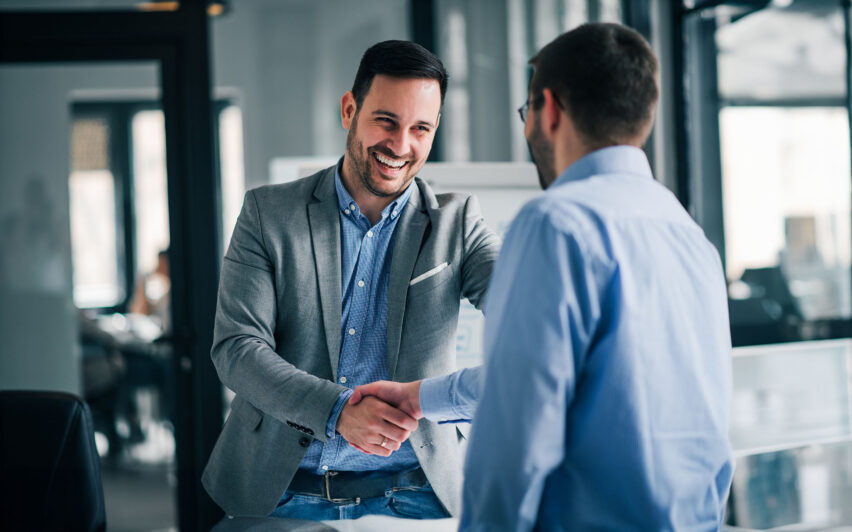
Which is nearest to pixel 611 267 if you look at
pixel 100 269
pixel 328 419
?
pixel 328 419

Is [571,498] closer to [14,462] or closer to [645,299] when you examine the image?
[645,299]

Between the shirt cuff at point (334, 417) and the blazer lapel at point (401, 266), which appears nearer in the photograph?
the shirt cuff at point (334, 417)

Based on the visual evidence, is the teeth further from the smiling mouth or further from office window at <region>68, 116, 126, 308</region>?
office window at <region>68, 116, 126, 308</region>

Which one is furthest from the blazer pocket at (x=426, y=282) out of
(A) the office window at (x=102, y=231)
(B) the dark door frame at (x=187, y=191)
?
(A) the office window at (x=102, y=231)

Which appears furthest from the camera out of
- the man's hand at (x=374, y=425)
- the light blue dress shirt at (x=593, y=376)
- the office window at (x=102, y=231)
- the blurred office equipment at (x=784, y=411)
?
the office window at (x=102, y=231)

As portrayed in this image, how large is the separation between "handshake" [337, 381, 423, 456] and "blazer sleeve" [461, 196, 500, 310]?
0.87 feet

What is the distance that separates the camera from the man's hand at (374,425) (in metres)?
1.35

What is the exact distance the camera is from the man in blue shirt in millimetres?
899

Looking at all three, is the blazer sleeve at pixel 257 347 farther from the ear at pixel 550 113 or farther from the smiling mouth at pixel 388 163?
the ear at pixel 550 113

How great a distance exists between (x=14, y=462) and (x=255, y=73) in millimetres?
5788

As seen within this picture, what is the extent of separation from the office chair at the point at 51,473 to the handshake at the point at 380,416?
1.86 feet

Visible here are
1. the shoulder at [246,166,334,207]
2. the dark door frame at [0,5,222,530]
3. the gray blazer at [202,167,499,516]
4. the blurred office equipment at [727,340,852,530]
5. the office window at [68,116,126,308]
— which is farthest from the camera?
the office window at [68,116,126,308]

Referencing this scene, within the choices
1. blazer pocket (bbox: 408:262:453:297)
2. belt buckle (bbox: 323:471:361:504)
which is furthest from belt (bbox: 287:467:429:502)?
blazer pocket (bbox: 408:262:453:297)

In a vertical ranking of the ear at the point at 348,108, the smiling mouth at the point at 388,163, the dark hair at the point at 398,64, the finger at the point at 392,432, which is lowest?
the finger at the point at 392,432
